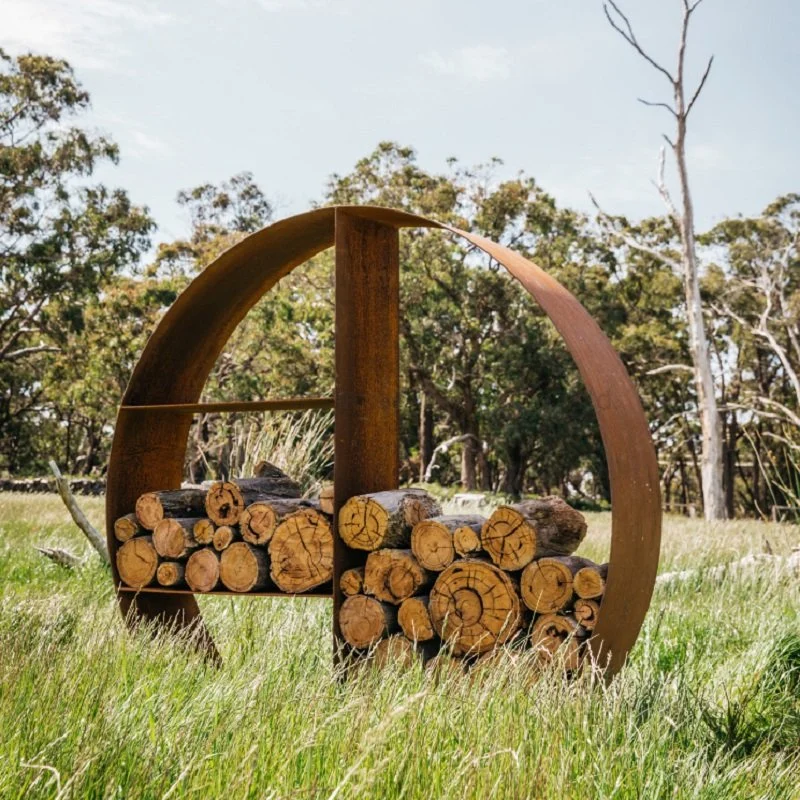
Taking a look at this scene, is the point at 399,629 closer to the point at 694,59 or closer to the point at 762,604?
the point at 762,604

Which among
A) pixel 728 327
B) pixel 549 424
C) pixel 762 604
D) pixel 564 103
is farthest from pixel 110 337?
pixel 762 604

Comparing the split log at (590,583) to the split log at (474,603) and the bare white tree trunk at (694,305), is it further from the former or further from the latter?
the bare white tree trunk at (694,305)

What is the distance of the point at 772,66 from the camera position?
56.1ft

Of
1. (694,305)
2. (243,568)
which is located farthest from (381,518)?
(694,305)

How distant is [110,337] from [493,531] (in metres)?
22.1

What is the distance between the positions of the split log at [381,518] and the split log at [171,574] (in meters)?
0.75

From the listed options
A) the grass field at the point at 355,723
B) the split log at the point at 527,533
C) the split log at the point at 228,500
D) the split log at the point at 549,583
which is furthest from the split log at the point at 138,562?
the split log at the point at 549,583

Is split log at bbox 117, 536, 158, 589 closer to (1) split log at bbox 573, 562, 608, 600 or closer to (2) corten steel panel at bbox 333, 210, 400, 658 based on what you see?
(2) corten steel panel at bbox 333, 210, 400, 658

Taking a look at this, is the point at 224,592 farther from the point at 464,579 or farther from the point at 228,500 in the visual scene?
the point at 464,579

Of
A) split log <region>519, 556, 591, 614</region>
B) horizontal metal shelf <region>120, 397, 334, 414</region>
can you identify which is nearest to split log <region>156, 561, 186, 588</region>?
horizontal metal shelf <region>120, 397, 334, 414</region>

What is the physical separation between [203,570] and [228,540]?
154 mm

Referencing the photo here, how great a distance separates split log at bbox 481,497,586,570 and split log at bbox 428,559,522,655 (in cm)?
6

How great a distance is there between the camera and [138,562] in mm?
3988

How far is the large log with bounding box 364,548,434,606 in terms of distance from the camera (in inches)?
133
